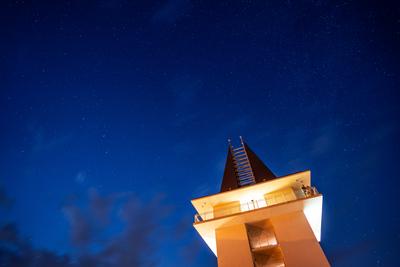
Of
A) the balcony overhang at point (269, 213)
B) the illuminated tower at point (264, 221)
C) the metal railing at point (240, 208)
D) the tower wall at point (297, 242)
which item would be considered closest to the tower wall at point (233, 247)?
the illuminated tower at point (264, 221)

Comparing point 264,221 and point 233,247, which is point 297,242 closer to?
point 264,221

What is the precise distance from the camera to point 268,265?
17000mm

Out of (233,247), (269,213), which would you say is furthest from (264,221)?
(233,247)

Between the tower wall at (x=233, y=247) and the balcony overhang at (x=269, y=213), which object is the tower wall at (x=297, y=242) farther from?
the tower wall at (x=233, y=247)

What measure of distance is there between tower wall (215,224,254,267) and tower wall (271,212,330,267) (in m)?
2.13

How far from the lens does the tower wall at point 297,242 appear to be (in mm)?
13852

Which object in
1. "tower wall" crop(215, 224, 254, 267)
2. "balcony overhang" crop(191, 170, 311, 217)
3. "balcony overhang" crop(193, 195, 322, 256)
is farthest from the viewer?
"balcony overhang" crop(191, 170, 311, 217)

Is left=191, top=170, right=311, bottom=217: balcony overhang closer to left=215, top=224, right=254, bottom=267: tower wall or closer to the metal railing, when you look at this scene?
the metal railing

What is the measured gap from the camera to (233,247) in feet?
53.1

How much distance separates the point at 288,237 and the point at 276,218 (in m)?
1.55

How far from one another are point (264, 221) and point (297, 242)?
9.71ft

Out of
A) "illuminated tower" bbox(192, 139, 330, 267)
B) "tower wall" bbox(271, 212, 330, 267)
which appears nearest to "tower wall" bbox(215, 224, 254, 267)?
"illuminated tower" bbox(192, 139, 330, 267)

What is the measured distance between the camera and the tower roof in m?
19.7

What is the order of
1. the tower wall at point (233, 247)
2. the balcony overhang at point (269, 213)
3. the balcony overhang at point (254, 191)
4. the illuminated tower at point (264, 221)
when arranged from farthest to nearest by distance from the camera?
the balcony overhang at point (254, 191), the balcony overhang at point (269, 213), the tower wall at point (233, 247), the illuminated tower at point (264, 221)
